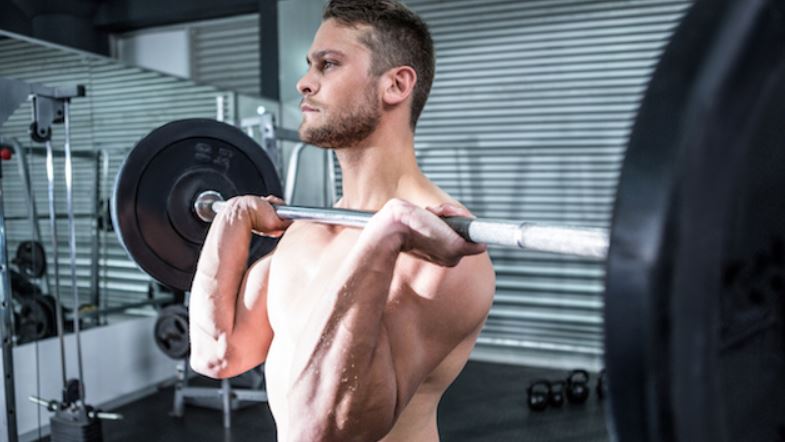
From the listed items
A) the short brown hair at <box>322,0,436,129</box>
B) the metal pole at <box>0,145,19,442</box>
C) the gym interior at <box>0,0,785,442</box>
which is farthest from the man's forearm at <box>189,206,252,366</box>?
the metal pole at <box>0,145,19,442</box>

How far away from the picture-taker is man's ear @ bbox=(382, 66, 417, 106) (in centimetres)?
128

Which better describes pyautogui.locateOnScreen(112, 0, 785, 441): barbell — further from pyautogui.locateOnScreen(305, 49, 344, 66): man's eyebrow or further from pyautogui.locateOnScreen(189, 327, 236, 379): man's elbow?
pyautogui.locateOnScreen(189, 327, 236, 379): man's elbow

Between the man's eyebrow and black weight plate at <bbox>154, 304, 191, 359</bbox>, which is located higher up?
the man's eyebrow

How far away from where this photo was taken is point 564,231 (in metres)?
0.70

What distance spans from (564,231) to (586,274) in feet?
11.9

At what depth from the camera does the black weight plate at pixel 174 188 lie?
1544mm

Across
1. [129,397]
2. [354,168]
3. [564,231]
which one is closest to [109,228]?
[129,397]

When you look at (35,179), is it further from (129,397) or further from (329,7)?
(329,7)

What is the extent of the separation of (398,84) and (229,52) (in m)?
4.26

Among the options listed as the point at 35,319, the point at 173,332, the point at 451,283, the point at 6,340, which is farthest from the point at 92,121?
the point at 451,283

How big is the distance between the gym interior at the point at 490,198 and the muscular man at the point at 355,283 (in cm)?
14

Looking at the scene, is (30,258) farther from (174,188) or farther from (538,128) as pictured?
(538,128)

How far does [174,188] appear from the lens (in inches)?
64.0

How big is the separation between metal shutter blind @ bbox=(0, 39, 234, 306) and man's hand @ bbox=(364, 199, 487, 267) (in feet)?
9.84
